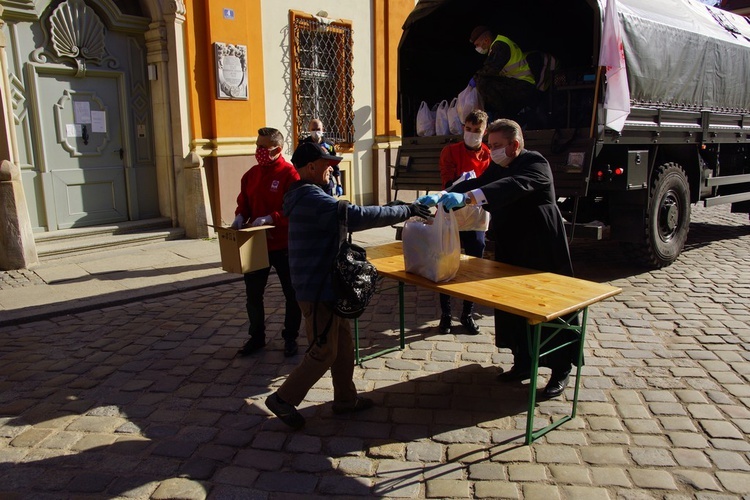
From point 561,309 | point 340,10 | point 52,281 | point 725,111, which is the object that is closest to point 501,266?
point 561,309

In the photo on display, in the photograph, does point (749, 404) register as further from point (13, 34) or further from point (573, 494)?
point (13, 34)

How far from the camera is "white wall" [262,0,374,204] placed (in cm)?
984

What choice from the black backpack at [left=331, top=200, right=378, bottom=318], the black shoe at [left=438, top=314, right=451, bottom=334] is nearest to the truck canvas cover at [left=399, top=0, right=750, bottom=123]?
the black shoe at [left=438, top=314, right=451, bottom=334]

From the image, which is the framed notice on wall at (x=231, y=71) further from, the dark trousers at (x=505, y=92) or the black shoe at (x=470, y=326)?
the black shoe at (x=470, y=326)

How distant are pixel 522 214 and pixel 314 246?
1.37 meters

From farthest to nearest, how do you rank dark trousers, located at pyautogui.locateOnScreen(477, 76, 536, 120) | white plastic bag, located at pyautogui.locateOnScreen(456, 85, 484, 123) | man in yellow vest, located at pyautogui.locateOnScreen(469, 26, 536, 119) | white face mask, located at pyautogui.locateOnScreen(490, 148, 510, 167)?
white plastic bag, located at pyautogui.locateOnScreen(456, 85, 484, 123) → dark trousers, located at pyautogui.locateOnScreen(477, 76, 536, 120) → man in yellow vest, located at pyautogui.locateOnScreen(469, 26, 536, 119) → white face mask, located at pyautogui.locateOnScreen(490, 148, 510, 167)

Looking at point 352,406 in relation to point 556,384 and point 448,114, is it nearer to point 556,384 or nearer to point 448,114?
point 556,384

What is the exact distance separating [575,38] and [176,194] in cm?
585

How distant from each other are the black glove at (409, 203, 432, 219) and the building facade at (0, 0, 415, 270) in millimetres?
4039

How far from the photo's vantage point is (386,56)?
11.7m

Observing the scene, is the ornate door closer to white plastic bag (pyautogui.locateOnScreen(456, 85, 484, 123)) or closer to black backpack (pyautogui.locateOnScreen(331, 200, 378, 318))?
white plastic bag (pyautogui.locateOnScreen(456, 85, 484, 123))

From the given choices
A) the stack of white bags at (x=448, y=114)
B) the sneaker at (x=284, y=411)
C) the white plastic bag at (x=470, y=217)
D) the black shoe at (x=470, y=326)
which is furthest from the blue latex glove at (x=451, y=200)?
the stack of white bags at (x=448, y=114)

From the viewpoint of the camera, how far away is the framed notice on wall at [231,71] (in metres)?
8.97

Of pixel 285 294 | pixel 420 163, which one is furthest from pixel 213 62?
pixel 285 294
